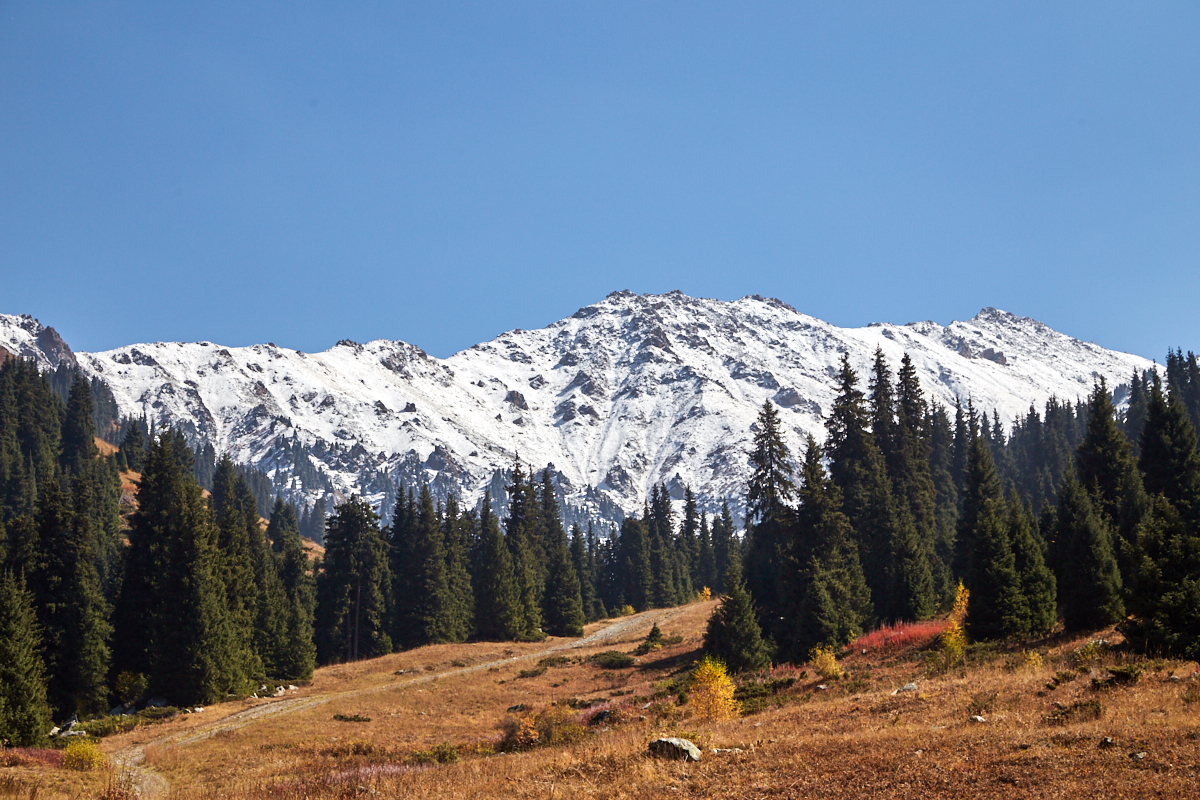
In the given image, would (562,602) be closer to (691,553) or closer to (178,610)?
(691,553)

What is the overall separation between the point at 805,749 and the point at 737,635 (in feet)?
95.4

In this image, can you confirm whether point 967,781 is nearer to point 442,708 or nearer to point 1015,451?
point 442,708

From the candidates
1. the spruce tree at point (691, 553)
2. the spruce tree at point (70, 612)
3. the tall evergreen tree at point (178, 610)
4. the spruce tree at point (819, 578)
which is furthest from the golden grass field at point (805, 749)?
the spruce tree at point (691, 553)

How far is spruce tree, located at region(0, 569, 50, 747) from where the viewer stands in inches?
1283

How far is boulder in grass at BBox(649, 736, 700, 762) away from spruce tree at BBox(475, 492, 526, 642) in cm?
6719

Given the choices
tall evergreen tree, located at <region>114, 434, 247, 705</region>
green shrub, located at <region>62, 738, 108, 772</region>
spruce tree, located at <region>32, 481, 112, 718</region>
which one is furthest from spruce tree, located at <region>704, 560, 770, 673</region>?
spruce tree, located at <region>32, 481, 112, 718</region>

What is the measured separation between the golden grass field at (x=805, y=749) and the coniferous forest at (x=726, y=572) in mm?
3599

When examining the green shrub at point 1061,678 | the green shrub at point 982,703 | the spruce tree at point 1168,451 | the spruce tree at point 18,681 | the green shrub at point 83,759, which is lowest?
the green shrub at point 982,703

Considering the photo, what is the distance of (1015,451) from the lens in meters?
169

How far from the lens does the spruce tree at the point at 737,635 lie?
44094mm

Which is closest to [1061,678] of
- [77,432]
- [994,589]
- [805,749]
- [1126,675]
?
[1126,675]

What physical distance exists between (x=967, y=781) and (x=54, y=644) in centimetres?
5061

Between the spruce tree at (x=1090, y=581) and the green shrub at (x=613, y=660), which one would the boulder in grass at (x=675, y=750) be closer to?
the spruce tree at (x=1090, y=581)

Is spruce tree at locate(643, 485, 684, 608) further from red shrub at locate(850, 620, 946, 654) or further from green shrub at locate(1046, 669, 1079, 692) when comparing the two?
green shrub at locate(1046, 669, 1079, 692)
